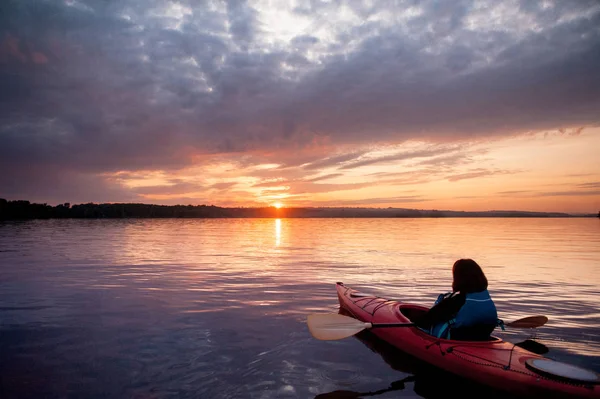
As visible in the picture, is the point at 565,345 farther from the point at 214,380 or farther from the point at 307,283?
the point at 307,283

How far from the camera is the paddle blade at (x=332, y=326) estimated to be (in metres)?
7.04

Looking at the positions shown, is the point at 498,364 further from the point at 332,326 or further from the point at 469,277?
the point at 332,326

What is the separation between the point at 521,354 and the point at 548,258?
2084 centimetres

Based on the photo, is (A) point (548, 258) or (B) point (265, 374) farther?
(A) point (548, 258)

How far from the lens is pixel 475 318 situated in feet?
20.6

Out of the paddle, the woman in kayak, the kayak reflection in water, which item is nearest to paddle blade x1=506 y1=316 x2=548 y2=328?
the woman in kayak

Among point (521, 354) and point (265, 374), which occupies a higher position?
point (521, 354)

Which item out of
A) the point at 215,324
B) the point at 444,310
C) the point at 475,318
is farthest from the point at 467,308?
the point at 215,324

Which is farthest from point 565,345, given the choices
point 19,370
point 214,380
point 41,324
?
point 41,324

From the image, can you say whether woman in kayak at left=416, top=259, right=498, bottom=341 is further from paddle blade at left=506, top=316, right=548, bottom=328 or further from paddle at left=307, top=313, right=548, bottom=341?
paddle blade at left=506, top=316, right=548, bottom=328

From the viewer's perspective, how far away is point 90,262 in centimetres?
2042

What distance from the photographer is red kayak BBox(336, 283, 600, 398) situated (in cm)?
502

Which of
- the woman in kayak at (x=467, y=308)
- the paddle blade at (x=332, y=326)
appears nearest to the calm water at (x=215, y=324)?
the paddle blade at (x=332, y=326)

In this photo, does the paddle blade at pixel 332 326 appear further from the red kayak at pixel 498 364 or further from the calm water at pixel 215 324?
the red kayak at pixel 498 364
